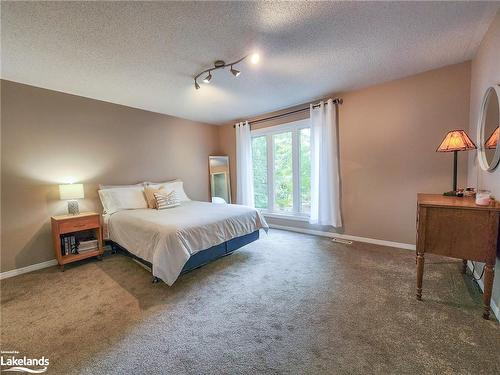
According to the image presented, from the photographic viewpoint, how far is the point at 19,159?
A: 2.70 metres

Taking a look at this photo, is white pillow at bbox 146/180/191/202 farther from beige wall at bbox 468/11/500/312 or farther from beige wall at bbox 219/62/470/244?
beige wall at bbox 468/11/500/312

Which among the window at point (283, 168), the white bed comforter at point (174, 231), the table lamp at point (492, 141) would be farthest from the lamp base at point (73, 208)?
the table lamp at point (492, 141)

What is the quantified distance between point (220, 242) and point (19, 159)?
2.75 meters

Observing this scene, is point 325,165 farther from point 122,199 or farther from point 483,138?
point 122,199

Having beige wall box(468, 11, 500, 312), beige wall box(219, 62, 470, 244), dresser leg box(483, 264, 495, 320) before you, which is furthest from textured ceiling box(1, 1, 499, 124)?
dresser leg box(483, 264, 495, 320)

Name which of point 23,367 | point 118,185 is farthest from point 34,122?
point 23,367

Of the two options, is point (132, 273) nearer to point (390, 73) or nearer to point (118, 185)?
point (118, 185)

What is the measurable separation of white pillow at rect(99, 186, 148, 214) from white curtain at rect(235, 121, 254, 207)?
79.3 inches

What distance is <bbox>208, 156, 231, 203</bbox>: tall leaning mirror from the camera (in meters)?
5.08

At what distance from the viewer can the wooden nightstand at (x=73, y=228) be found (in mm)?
2693

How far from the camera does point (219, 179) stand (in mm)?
5160

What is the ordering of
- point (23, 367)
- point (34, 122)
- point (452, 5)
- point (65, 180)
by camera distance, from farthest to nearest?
point (65, 180)
point (34, 122)
point (452, 5)
point (23, 367)

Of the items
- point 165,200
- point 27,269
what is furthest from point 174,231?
point 27,269

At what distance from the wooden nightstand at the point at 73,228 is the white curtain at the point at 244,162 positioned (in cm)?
269
